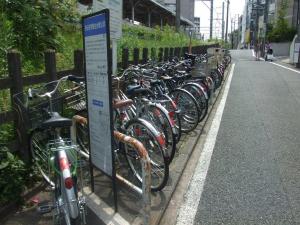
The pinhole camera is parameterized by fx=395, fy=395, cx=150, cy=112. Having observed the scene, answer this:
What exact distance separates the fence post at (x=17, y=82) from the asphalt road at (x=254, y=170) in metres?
2.15

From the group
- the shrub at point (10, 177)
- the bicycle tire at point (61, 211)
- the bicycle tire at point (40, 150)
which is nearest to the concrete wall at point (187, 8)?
the bicycle tire at point (40, 150)

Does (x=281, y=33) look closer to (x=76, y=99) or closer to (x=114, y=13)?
(x=114, y=13)

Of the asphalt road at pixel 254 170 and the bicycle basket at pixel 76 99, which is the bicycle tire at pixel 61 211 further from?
the bicycle basket at pixel 76 99

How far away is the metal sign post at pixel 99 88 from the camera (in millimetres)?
3430

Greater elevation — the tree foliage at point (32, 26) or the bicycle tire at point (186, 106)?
the tree foliage at point (32, 26)

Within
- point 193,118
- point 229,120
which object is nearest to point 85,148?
point 193,118

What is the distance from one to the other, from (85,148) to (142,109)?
0.91 m

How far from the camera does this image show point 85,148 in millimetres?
5199

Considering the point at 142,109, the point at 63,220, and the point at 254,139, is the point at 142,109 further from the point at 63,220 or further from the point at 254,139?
the point at 254,139

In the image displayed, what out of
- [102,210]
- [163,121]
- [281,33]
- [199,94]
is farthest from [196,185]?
[281,33]

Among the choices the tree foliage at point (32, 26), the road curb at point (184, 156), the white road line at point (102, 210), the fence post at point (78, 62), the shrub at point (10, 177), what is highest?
the tree foliage at point (32, 26)

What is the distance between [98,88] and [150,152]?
4.47ft

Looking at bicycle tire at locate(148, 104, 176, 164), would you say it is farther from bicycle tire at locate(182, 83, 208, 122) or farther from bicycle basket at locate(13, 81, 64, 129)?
bicycle tire at locate(182, 83, 208, 122)

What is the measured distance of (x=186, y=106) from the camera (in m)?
7.29
